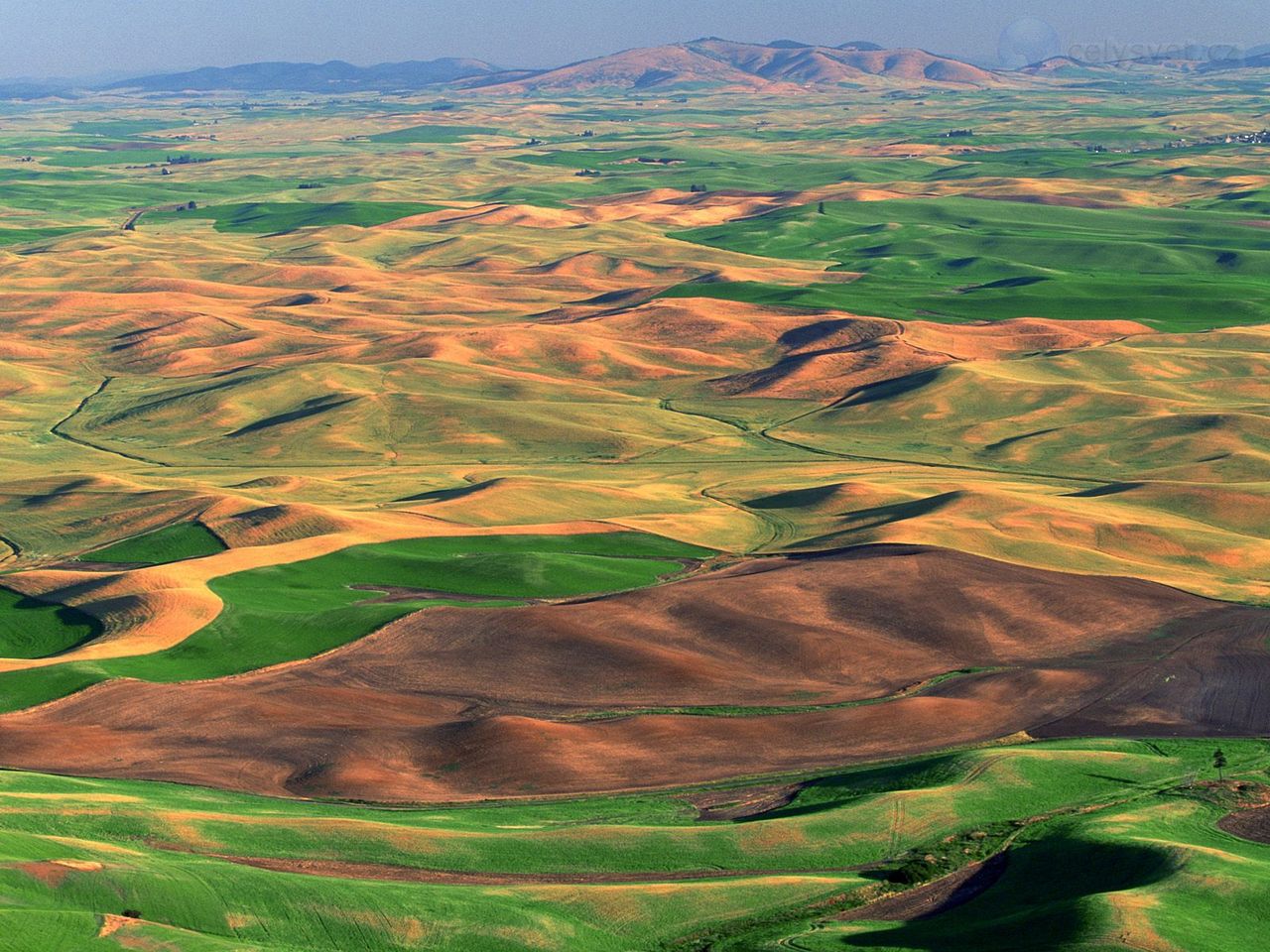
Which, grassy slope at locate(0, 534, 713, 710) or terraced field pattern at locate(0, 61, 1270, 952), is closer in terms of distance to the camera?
terraced field pattern at locate(0, 61, 1270, 952)

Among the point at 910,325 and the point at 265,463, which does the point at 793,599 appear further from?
the point at 910,325

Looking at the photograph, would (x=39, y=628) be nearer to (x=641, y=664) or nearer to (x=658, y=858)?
(x=641, y=664)

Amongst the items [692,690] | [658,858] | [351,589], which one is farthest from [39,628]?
[658,858]

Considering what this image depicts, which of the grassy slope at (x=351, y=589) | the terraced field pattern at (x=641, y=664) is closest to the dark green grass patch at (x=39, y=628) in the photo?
the terraced field pattern at (x=641, y=664)

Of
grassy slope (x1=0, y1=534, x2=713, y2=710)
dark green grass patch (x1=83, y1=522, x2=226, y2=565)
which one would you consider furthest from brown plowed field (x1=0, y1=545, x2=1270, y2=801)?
dark green grass patch (x1=83, y1=522, x2=226, y2=565)

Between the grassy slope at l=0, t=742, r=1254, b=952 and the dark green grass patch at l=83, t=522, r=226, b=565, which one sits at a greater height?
the grassy slope at l=0, t=742, r=1254, b=952

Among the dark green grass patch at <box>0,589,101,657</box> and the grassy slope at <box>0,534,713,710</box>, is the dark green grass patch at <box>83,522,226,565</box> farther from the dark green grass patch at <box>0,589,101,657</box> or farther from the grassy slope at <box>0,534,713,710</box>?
the dark green grass patch at <box>0,589,101,657</box>
